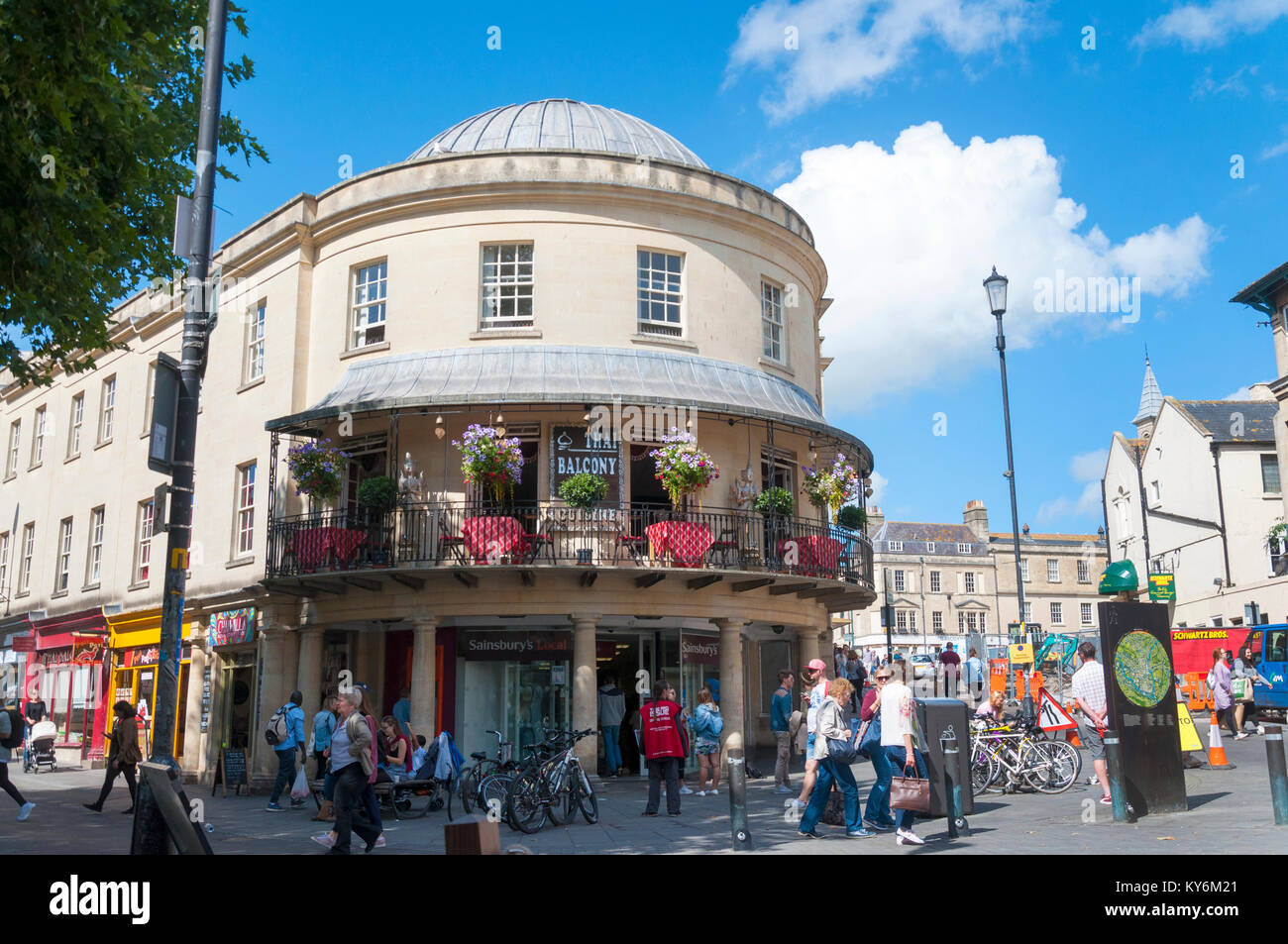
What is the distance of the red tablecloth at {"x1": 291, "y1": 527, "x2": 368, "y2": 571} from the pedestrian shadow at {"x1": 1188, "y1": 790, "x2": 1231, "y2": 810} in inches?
522

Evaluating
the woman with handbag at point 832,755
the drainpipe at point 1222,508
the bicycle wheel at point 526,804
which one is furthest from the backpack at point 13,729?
the drainpipe at point 1222,508

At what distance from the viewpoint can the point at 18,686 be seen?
33.0 metres

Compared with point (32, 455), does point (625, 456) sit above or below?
below

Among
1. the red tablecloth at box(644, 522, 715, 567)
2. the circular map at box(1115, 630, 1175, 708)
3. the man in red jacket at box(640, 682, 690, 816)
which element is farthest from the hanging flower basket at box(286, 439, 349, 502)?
the circular map at box(1115, 630, 1175, 708)

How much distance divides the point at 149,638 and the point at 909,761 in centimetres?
2054

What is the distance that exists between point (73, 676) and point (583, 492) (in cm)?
1910

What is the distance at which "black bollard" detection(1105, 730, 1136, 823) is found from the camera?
11906 mm

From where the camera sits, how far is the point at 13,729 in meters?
15.2

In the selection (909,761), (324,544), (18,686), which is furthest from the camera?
(18,686)

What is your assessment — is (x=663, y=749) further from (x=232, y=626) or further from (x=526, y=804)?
(x=232, y=626)

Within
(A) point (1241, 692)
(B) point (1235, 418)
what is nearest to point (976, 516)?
(B) point (1235, 418)

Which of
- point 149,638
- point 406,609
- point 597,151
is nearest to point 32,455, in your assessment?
point 149,638

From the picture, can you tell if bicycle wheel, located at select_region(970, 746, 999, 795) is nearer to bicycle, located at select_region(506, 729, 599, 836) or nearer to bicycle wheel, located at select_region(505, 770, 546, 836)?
bicycle, located at select_region(506, 729, 599, 836)
